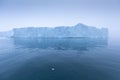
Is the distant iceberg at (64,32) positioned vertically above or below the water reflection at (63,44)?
above

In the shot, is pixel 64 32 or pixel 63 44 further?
pixel 64 32

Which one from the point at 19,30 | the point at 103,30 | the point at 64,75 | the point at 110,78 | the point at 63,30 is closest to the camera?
the point at 110,78

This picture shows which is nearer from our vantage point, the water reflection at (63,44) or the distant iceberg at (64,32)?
the water reflection at (63,44)

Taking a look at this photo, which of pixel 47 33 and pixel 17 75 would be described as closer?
pixel 17 75

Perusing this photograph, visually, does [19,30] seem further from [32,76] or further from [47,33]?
[32,76]

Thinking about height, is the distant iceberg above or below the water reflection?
above

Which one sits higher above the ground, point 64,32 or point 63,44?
point 64,32

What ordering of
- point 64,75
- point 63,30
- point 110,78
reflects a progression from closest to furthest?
point 110,78 < point 64,75 < point 63,30

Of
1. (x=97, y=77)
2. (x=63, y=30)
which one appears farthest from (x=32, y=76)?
(x=63, y=30)

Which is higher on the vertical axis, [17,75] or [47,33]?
[47,33]

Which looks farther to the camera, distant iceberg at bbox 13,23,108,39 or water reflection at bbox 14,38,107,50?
distant iceberg at bbox 13,23,108,39
